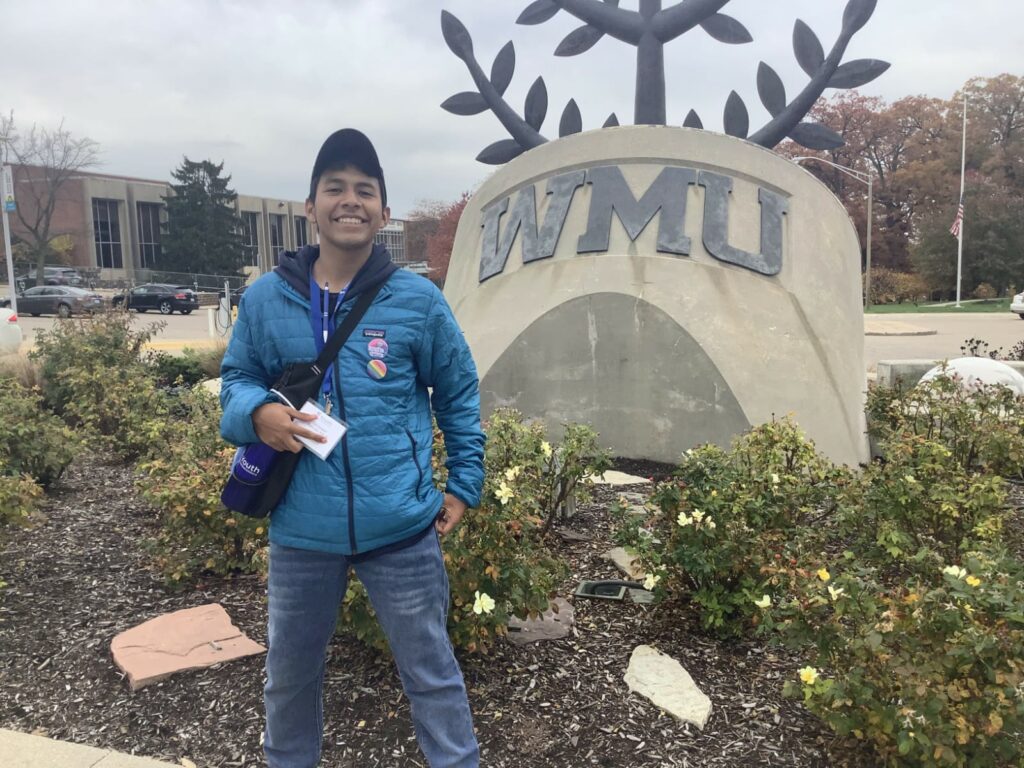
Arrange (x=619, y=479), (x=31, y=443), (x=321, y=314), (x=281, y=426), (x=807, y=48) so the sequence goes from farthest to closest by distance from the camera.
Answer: (x=807, y=48), (x=619, y=479), (x=31, y=443), (x=321, y=314), (x=281, y=426)

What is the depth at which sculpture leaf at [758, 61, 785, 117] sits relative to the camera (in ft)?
23.5

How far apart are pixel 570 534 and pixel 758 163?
3285 millimetres

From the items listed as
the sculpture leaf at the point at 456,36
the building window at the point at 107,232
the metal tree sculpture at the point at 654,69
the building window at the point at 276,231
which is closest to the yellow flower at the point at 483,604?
the metal tree sculpture at the point at 654,69

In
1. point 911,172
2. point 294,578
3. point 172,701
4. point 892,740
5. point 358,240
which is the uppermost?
point 911,172

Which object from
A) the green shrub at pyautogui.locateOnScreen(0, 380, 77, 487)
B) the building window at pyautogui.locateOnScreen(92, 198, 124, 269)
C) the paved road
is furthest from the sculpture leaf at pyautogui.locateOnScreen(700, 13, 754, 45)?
the building window at pyautogui.locateOnScreen(92, 198, 124, 269)

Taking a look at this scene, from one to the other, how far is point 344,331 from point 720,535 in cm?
182

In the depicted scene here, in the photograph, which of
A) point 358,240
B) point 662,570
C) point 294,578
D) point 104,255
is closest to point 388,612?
point 294,578

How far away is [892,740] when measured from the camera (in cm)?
204

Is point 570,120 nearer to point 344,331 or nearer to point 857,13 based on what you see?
point 857,13

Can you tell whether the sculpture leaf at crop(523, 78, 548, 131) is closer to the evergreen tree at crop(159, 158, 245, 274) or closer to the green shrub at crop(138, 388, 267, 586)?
the green shrub at crop(138, 388, 267, 586)

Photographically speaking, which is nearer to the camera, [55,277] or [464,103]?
[464,103]

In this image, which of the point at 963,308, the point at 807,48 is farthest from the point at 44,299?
the point at 963,308

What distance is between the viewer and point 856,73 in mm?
6980

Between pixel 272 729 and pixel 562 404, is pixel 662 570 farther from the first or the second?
pixel 562 404
